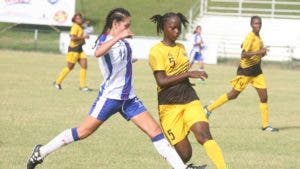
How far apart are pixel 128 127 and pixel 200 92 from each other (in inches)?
340

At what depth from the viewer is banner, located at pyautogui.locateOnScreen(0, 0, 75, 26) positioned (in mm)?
46969

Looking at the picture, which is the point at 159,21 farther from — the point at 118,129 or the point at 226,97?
the point at 226,97

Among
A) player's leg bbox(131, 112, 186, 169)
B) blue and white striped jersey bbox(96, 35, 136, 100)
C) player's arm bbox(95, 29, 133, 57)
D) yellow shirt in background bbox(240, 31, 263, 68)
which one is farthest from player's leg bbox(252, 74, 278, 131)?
player's arm bbox(95, 29, 133, 57)

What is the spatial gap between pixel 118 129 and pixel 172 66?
515 cm

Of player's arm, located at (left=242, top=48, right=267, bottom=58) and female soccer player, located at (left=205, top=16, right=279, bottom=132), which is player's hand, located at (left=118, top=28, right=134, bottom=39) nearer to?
player's arm, located at (left=242, top=48, right=267, bottom=58)

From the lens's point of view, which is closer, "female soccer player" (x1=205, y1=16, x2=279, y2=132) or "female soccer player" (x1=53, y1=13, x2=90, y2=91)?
"female soccer player" (x1=205, y1=16, x2=279, y2=132)

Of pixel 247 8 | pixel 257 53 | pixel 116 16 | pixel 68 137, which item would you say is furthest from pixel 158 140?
pixel 247 8

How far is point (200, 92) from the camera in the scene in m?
23.0

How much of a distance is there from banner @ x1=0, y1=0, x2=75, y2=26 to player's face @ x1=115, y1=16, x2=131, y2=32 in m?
37.9

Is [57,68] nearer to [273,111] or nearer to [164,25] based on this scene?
[273,111]

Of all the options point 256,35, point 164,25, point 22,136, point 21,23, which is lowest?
point 21,23

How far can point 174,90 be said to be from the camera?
934cm

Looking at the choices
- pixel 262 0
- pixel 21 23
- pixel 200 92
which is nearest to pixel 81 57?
pixel 200 92

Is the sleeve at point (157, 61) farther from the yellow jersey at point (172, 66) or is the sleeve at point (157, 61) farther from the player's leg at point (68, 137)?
the player's leg at point (68, 137)
